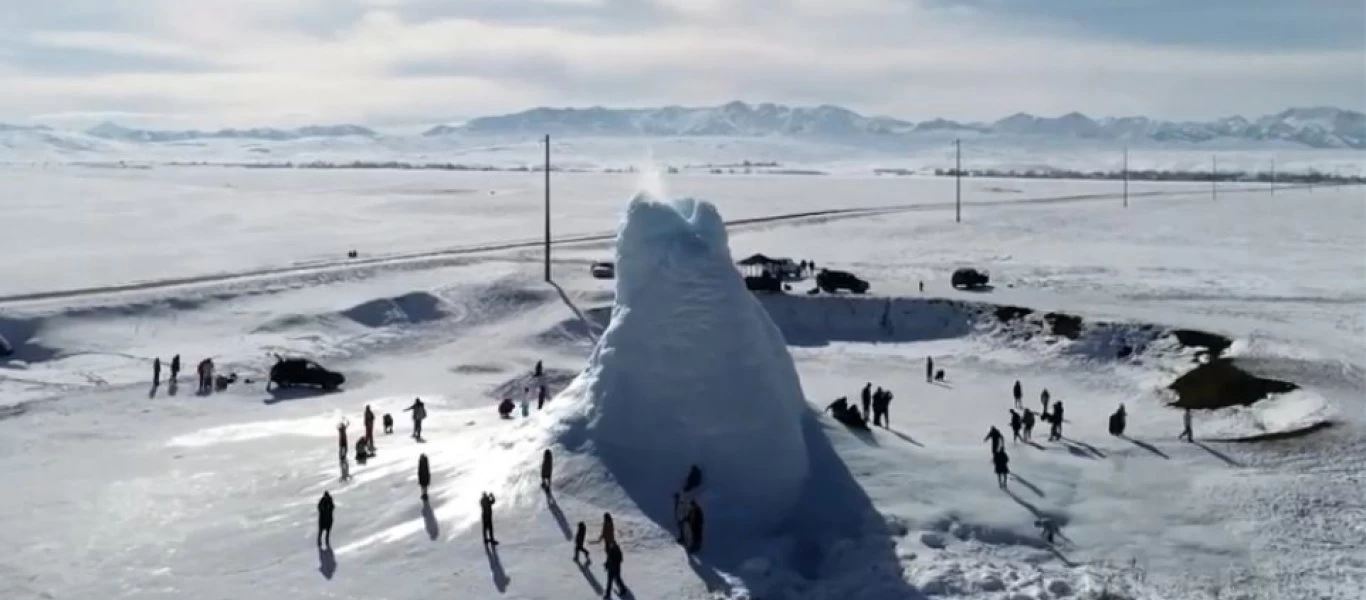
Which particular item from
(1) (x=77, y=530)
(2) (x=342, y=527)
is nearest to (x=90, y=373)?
(1) (x=77, y=530)

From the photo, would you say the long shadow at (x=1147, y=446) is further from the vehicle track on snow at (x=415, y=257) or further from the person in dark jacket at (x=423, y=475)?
the vehicle track on snow at (x=415, y=257)

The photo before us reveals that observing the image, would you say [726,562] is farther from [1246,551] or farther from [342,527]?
[1246,551]

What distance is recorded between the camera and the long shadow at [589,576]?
19.4 metres

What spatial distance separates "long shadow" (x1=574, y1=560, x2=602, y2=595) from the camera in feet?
63.7

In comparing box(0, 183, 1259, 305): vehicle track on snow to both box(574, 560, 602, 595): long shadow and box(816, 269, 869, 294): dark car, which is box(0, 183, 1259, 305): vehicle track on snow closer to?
box(816, 269, 869, 294): dark car

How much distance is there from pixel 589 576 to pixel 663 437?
412cm

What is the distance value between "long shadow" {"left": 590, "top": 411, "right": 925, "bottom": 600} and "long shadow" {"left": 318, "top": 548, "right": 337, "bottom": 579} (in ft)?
17.4

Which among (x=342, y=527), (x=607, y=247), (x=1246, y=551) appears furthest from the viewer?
(x=607, y=247)

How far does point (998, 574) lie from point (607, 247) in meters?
57.6

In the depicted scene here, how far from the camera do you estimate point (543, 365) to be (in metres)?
42.9

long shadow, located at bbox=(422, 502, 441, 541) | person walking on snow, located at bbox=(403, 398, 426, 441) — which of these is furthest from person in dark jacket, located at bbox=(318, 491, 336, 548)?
person walking on snow, located at bbox=(403, 398, 426, 441)

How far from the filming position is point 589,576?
19.8 meters

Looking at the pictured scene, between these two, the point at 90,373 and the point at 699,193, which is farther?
the point at 699,193

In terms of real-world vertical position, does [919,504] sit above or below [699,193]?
below
